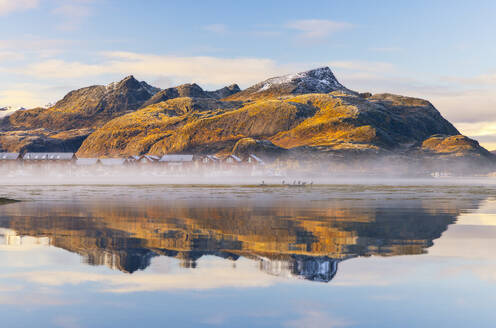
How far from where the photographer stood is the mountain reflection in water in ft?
71.0

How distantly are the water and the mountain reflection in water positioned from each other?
0.10 meters

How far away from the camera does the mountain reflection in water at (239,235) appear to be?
2164 cm

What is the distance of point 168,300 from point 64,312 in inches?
102

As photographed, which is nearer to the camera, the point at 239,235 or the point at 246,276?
the point at 246,276

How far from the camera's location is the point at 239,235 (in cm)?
2923

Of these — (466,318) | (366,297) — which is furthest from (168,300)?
(466,318)

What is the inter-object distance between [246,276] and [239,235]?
35.7 ft

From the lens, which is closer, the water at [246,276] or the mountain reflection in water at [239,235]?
Result: the water at [246,276]

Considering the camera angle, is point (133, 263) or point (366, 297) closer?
point (366, 297)

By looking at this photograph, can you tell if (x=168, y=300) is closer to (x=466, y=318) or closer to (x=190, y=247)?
(x=466, y=318)

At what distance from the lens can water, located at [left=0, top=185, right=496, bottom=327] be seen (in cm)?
1397

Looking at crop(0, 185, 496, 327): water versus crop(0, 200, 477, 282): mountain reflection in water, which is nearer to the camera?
crop(0, 185, 496, 327): water

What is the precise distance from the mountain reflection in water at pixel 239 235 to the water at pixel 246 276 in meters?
0.10

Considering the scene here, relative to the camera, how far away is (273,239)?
27469 mm
